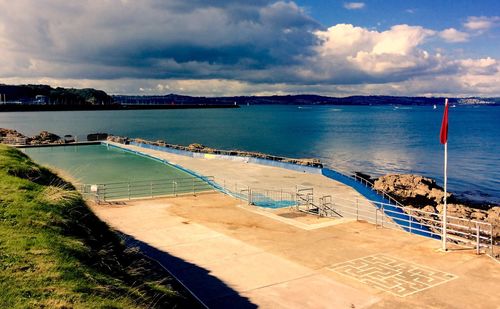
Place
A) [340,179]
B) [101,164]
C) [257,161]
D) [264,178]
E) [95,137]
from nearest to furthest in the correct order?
[340,179] → [264,178] → [257,161] → [101,164] → [95,137]

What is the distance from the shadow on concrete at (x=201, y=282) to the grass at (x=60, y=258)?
2.10 ft

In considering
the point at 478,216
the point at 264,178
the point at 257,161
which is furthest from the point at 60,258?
the point at 257,161

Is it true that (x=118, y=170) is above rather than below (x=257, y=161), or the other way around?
below

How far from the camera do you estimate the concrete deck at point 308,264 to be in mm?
10453

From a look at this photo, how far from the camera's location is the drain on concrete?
435 inches

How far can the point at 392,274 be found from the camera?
1191 cm

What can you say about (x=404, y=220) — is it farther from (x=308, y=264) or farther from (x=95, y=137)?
(x=95, y=137)

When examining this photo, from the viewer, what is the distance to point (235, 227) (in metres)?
17.1

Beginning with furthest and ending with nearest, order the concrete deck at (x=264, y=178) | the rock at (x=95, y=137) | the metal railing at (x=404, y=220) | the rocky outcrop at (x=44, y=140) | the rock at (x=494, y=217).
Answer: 1. the rock at (x=95, y=137)
2. the rocky outcrop at (x=44, y=140)
3. the concrete deck at (x=264, y=178)
4. the rock at (x=494, y=217)
5. the metal railing at (x=404, y=220)

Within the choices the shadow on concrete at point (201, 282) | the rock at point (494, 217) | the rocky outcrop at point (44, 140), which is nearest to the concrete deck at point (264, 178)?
the rock at point (494, 217)

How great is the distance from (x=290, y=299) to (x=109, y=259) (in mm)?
4477

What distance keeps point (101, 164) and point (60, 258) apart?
42.2 m

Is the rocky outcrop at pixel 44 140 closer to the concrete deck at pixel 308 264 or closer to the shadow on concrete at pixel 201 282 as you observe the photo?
the concrete deck at pixel 308 264

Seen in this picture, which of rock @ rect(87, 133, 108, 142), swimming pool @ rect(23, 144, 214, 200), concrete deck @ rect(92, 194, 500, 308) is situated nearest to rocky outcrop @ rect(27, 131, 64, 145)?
swimming pool @ rect(23, 144, 214, 200)
